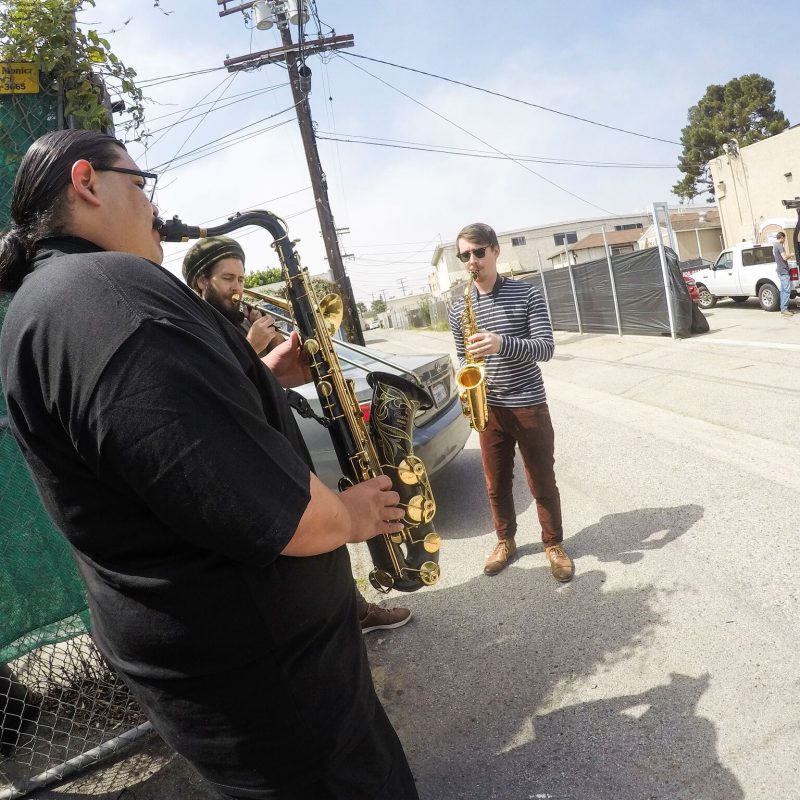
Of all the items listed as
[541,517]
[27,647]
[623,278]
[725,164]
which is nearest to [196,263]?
[27,647]

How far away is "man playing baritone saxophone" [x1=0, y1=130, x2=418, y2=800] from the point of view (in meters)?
1.02

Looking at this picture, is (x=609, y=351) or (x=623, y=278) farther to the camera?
(x=623, y=278)

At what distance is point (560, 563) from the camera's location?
3.52 meters

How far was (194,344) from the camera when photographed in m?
1.05

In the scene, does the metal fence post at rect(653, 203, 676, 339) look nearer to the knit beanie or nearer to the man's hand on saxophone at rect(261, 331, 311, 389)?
the knit beanie

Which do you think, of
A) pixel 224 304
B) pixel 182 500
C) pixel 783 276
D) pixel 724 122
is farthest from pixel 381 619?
pixel 724 122

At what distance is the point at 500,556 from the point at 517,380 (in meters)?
1.15

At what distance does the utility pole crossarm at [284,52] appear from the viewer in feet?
49.8

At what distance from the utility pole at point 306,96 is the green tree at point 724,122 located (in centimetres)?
3623

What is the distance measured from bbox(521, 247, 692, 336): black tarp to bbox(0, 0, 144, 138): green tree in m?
11.5

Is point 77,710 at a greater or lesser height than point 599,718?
greater

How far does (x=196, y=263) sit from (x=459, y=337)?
1.66m

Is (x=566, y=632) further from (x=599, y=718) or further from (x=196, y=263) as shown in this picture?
(x=196, y=263)

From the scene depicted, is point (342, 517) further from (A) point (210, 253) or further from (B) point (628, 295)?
(B) point (628, 295)
